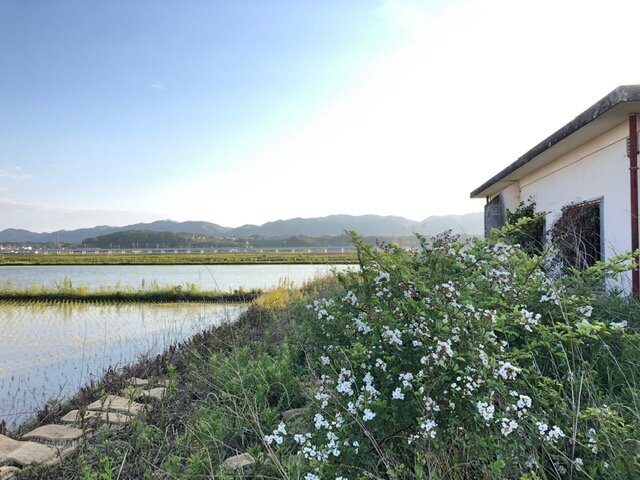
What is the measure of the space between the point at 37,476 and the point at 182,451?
94cm

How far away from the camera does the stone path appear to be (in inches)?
124

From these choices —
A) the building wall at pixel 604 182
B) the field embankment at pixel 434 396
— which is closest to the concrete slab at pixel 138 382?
the field embankment at pixel 434 396

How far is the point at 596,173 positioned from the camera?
5.98 metres

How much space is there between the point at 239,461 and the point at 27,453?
181 cm

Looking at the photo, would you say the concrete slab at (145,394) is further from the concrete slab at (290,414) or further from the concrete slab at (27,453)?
the concrete slab at (290,414)

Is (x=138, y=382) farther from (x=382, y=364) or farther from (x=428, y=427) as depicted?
(x=428, y=427)

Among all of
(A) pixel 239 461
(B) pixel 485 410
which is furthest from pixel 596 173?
(A) pixel 239 461

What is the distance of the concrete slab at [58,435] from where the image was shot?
11.4 feet

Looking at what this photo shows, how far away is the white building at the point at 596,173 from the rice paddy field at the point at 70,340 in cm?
518

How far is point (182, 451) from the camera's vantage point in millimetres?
2848

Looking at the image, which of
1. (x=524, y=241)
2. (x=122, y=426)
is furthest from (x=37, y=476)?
(x=524, y=241)

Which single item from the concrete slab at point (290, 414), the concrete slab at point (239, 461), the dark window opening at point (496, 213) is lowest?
the concrete slab at point (239, 461)

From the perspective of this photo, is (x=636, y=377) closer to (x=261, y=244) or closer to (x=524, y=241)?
(x=524, y=241)

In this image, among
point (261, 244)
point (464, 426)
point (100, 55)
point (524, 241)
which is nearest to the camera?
point (464, 426)
